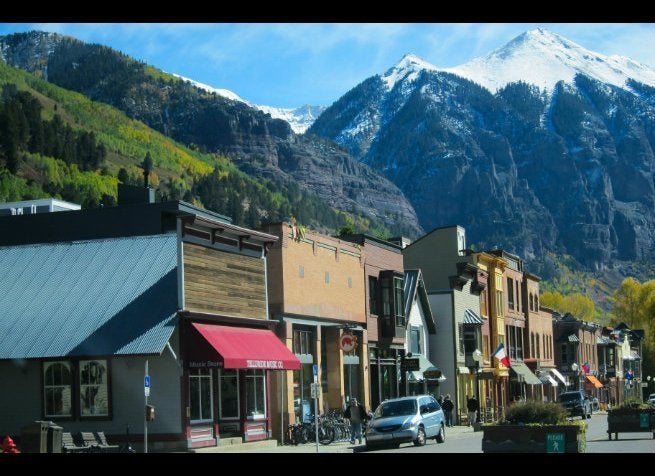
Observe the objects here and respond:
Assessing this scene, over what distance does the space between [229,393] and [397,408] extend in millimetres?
5726

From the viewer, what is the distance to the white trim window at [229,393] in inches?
1407

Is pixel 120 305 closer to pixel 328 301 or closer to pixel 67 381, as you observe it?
pixel 67 381

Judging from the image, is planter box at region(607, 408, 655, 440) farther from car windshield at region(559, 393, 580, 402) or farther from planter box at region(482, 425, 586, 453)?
car windshield at region(559, 393, 580, 402)

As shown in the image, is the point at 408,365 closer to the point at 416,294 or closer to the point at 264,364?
the point at 416,294

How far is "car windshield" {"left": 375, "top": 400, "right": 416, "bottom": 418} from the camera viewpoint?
37.2m

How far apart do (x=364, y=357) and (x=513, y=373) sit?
96.7ft

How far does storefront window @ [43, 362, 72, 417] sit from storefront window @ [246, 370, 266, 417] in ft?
21.0

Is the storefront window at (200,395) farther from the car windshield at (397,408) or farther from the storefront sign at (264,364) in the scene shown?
the car windshield at (397,408)

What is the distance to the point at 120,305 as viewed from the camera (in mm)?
34000

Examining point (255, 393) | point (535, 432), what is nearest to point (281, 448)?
point (255, 393)

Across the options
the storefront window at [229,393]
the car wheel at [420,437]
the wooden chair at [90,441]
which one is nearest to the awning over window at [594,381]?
the car wheel at [420,437]

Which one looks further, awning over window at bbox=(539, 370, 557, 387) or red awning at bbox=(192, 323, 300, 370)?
awning over window at bbox=(539, 370, 557, 387)

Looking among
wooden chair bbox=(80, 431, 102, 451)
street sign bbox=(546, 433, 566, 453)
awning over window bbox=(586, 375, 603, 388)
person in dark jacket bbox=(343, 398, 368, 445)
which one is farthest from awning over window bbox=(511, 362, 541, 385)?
street sign bbox=(546, 433, 566, 453)

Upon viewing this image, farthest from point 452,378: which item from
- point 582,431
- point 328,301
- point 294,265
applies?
point 582,431
